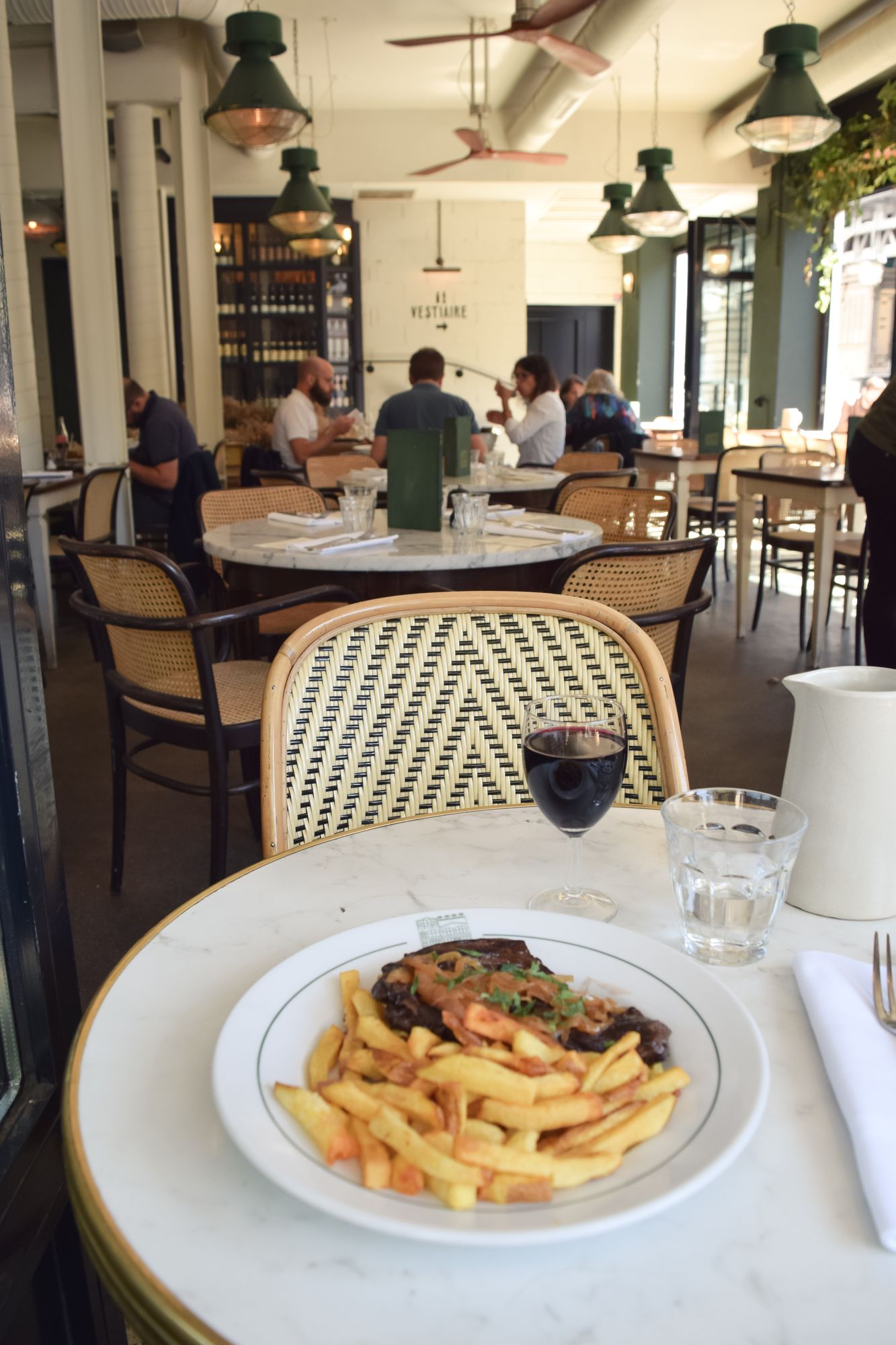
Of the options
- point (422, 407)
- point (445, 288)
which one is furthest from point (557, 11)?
point (445, 288)

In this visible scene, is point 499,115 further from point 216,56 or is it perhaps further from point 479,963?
point 479,963

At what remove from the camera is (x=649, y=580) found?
2.62 meters

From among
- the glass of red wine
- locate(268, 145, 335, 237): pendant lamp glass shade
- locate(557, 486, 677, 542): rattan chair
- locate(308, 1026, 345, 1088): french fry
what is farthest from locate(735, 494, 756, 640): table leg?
locate(308, 1026, 345, 1088): french fry

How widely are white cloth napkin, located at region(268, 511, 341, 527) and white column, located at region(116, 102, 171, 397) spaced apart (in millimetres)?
5327

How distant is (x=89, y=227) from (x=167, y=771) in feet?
13.2

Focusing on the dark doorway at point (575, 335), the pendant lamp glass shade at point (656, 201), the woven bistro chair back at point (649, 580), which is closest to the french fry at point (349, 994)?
the woven bistro chair back at point (649, 580)

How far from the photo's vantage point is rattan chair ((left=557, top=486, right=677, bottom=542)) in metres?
3.50

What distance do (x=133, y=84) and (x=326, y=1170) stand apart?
347 inches

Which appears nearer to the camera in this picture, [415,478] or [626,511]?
[415,478]

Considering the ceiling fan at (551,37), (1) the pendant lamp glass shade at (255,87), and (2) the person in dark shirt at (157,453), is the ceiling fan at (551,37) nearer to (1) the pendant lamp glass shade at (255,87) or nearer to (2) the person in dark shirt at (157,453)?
(1) the pendant lamp glass shade at (255,87)

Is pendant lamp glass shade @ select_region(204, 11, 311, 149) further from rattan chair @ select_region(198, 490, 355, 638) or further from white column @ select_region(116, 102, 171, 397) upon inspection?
white column @ select_region(116, 102, 171, 397)

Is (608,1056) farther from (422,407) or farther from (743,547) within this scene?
(743,547)

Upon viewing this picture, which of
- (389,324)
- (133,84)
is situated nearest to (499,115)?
(389,324)

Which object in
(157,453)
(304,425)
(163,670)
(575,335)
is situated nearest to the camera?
(163,670)
